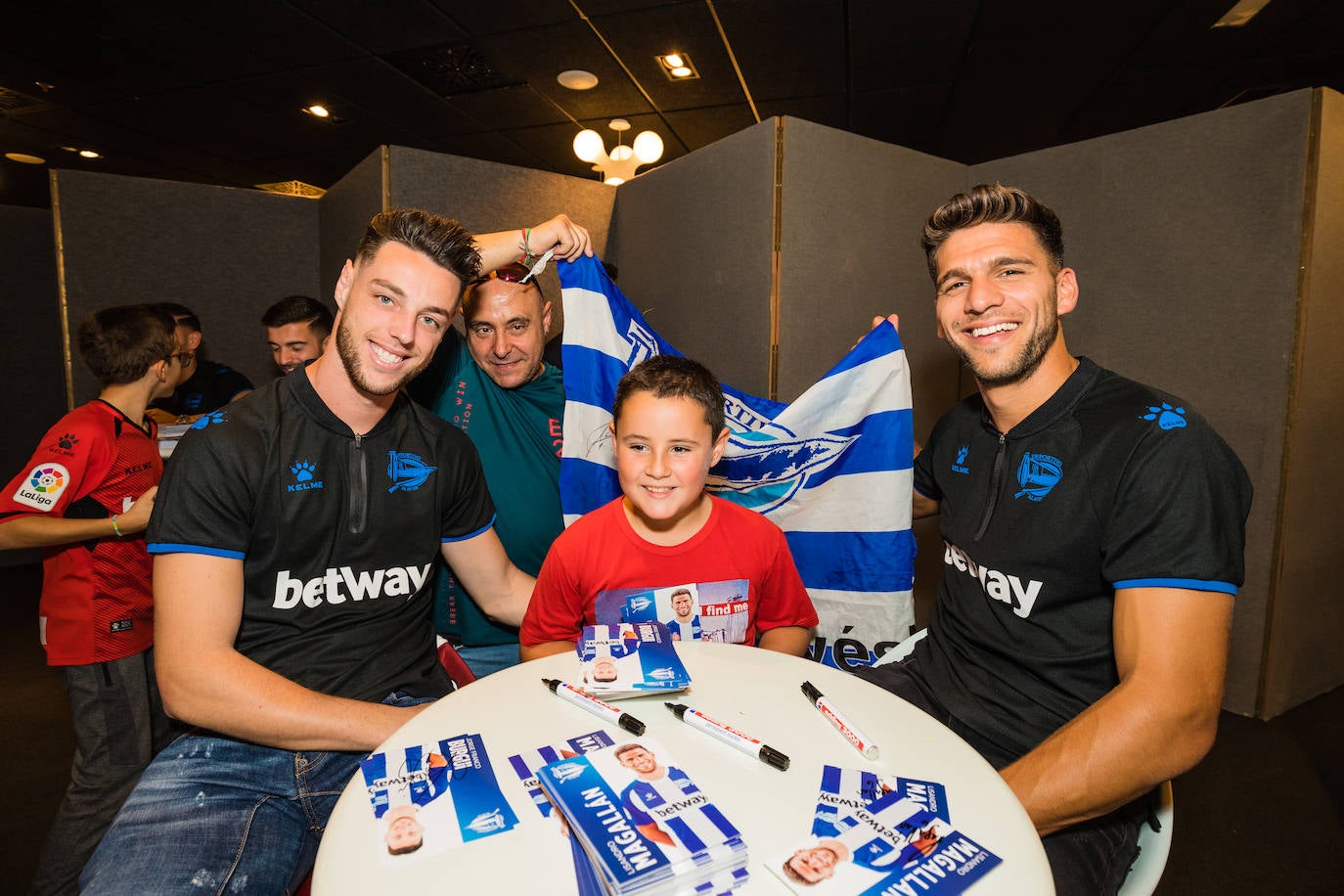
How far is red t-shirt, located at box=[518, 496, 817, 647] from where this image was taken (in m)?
1.66

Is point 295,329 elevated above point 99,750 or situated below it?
above

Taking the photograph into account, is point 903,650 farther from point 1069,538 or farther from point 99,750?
point 99,750

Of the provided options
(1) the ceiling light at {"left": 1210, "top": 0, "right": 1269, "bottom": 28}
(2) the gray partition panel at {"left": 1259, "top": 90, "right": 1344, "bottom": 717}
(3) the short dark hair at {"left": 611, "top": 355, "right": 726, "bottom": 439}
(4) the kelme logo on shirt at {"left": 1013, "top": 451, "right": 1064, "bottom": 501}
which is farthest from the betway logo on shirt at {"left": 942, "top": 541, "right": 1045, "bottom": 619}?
(1) the ceiling light at {"left": 1210, "top": 0, "right": 1269, "bottom": 28}

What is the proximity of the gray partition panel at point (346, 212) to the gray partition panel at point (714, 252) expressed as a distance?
121 cm

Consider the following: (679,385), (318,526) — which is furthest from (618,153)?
(318,526)

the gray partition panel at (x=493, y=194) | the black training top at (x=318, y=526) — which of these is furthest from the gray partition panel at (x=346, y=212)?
the black training top at (x=318, y=526)

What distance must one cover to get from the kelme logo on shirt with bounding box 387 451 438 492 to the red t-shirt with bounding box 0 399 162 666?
1346 millimetres

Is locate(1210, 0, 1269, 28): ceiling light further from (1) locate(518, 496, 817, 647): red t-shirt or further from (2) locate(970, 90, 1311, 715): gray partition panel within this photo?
(1) locate(518, 496, 817, 647): red t-shirt

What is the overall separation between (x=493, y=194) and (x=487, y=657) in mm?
2148

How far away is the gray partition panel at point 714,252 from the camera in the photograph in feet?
8.76

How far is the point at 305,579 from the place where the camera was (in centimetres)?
149

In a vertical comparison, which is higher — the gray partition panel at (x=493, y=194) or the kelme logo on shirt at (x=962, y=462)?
the gray partition panel at (x=493, y=194)

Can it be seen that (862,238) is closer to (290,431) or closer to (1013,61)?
(290,431)

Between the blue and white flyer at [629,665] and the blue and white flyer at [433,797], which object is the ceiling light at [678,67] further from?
the blue and white flyer at [433,797]
